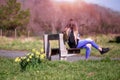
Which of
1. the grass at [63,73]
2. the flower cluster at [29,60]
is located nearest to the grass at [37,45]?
the grass at [63,73]

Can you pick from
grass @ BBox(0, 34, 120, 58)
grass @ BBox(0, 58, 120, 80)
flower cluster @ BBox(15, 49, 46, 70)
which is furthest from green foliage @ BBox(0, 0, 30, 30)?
flower cluster @ BBox(15, 49, 46, 70)

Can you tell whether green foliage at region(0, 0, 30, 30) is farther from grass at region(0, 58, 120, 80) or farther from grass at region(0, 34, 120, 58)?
grass at region(0, 58, 120, 80)

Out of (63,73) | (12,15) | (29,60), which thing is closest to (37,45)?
(29,60)

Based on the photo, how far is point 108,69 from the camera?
23.5 ft

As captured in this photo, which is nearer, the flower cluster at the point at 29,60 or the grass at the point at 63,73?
the grass at the point at 63,73

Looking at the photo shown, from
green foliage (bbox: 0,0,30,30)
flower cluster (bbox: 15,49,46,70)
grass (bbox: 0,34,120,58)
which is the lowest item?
grass (bbox: 0,34,120,58)

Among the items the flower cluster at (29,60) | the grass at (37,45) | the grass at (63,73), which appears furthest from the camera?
the grass at (37,45)

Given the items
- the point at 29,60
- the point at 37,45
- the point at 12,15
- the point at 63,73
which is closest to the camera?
the point at 63,73

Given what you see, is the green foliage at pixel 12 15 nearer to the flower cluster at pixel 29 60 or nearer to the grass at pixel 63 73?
the grass at pixel 63 73

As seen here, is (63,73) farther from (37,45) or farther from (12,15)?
(12,15)

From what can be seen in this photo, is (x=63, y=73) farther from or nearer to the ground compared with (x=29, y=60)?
nearer to the ground

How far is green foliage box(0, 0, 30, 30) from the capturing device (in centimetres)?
4912

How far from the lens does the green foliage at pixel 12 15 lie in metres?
49.1

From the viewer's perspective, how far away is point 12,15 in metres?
50.3
